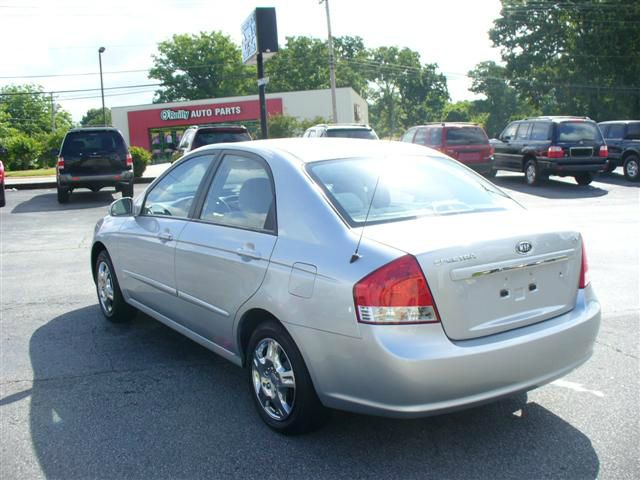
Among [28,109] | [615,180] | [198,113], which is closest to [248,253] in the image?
[615,180]

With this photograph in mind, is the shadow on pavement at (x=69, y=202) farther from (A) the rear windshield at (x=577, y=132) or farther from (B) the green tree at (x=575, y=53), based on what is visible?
(B) the green tree at (x=575, y=53)

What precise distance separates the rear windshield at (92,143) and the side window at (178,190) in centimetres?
1217

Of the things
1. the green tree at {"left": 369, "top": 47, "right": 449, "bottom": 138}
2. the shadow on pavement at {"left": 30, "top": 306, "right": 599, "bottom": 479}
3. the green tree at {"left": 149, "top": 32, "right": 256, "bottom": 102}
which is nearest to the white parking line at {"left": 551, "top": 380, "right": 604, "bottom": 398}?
the shadow on pavement at {"left": 30, "top": 306, "right": 599, "bottom": 479}

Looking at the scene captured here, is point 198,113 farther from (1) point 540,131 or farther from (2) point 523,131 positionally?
(1) point 540,131

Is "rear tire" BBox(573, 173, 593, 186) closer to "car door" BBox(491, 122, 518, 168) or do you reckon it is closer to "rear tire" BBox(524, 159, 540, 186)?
"rear tire" BBox(524, 159, 540, 186)

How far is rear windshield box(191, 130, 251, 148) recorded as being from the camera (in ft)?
54.6

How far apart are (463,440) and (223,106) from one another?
47.4 m

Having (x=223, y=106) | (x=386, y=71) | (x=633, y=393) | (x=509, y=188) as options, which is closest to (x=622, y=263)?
(x=633, y=393)

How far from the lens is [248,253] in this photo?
379 centimetres

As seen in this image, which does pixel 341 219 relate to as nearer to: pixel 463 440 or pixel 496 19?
pixel 463 440

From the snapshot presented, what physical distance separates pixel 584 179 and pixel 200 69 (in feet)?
207

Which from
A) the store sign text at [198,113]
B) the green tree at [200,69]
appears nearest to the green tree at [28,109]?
the green tree at [200,69]

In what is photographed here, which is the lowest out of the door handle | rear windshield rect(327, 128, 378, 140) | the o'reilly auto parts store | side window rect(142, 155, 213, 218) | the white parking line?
the white parking line

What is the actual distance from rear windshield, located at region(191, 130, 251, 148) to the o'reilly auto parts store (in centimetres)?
3094
